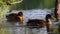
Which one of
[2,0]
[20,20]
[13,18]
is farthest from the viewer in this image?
[13,18]

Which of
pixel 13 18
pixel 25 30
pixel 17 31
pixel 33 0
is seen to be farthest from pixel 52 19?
pixel 33 0

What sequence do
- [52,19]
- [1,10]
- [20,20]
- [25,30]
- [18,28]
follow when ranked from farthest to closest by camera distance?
[20,20]
[52,19]
[1,10]
[18,28]
[25,30]

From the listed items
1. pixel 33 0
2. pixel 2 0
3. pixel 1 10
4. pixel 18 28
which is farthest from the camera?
pixel 33 0

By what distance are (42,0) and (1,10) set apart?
1902 cm

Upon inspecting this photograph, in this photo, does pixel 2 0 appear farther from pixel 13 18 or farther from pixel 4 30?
pixel 13 18

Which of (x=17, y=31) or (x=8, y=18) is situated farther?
(x=8, y=18)

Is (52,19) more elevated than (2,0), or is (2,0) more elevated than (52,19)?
(2,0)

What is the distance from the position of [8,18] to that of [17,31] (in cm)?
653

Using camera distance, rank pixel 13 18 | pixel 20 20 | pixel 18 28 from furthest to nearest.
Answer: pixel 13 18
pixel 20 20
pixel 18 28

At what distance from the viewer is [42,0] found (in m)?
31.5

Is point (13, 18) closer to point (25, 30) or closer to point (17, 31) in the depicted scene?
point (17, 31)

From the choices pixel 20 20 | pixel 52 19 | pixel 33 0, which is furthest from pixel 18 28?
pixel 33 0

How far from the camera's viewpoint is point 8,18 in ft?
60.3

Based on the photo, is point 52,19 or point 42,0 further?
point 42,0
